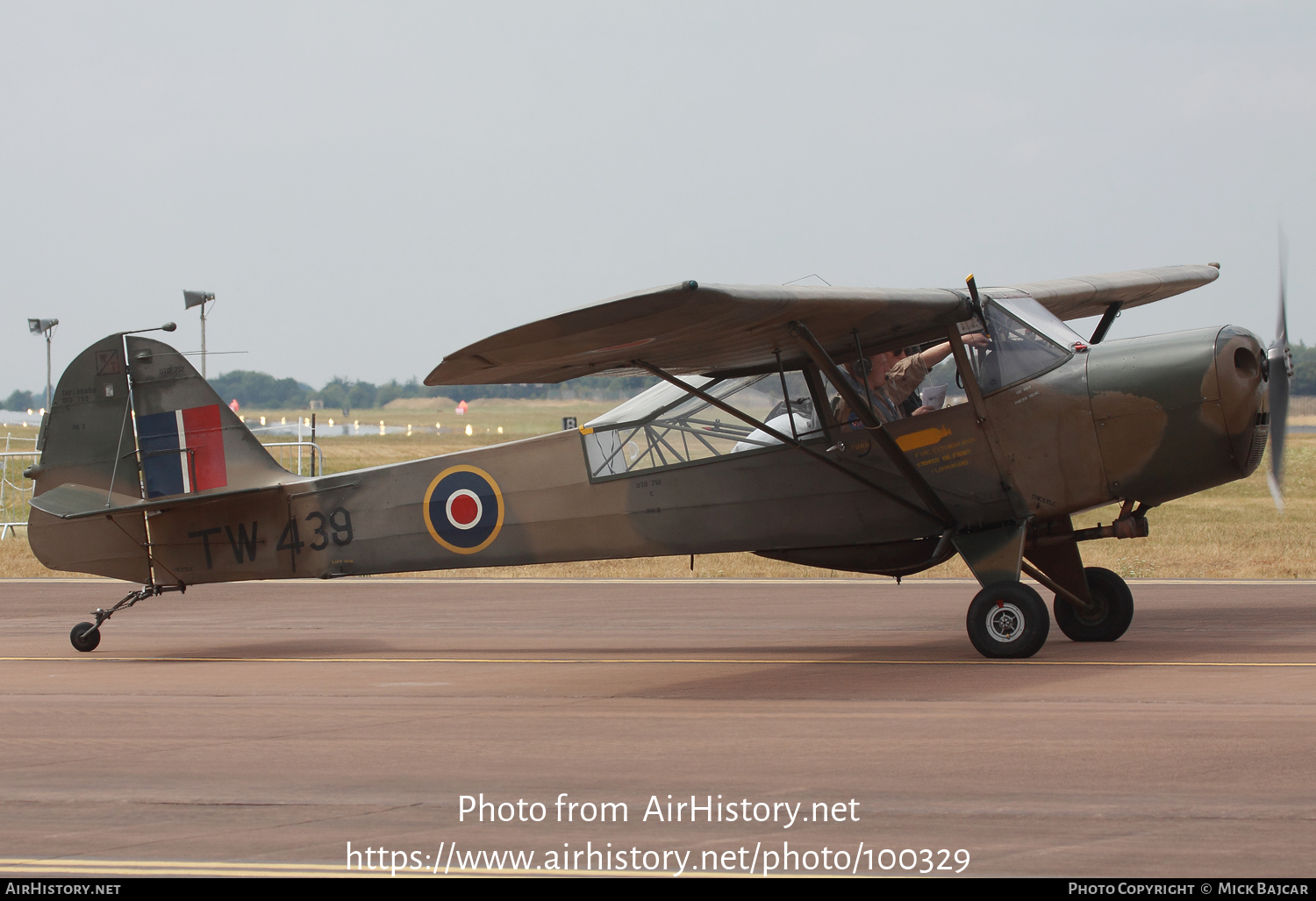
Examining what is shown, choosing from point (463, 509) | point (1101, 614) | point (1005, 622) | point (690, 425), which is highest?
point (690, 425)

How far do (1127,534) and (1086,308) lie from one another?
3729mm

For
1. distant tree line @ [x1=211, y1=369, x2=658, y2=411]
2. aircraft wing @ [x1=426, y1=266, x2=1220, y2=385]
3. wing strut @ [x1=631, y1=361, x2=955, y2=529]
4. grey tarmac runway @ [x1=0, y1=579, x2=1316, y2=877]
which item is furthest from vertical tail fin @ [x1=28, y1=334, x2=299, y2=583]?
distant tree line @ [x1=211, y1=369, x2=658, y2=411]

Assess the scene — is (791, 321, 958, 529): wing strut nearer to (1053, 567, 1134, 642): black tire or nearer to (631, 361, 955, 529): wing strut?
(631, 361, 955, 529): wing strut

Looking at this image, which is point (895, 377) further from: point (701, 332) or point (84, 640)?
point (84, 640)

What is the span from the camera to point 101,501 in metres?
12.0

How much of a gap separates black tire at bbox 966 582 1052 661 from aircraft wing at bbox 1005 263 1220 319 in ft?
11.2

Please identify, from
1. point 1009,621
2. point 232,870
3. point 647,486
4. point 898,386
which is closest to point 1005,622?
point 1009,621

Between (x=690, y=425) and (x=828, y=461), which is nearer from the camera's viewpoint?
(x=828, y=461)

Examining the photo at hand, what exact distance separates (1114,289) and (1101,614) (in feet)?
11.6

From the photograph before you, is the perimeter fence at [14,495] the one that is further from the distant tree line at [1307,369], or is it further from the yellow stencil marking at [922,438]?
the distant tree line at [1307,369]

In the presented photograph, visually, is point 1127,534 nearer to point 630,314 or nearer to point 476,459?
point 630,314

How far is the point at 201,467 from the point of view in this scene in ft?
40.6

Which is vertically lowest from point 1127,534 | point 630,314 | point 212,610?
point 212,610
